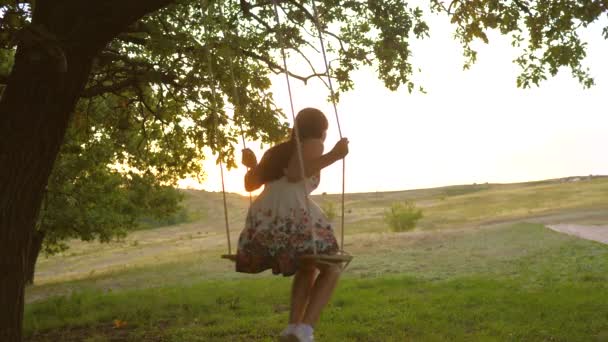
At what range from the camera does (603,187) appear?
185 ft

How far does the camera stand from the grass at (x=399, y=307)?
8883mm

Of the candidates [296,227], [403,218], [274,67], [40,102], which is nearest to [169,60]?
[274,67]

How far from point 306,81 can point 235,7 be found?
2323 mm

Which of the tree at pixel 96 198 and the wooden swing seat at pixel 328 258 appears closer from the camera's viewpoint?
the wooden swing seat at pixel 328 258

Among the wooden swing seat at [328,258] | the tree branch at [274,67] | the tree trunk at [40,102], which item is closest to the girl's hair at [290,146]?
the wooden swing seat at [328,258]

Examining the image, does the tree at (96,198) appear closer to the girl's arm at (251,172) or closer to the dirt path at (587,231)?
the girl's arm at (251,172)

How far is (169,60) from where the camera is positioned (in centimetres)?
1137

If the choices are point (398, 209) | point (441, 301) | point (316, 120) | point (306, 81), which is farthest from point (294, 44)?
point (398, 209)

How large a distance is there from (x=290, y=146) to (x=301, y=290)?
1.07 metres

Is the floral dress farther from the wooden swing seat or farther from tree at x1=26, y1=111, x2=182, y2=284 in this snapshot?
tree at x1=26, y1=111, x2=182, y2=284

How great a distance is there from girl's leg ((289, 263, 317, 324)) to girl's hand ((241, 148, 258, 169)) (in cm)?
106

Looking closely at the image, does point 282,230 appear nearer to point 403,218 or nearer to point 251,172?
point 251,172

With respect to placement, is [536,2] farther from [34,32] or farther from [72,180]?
→ [72,180]

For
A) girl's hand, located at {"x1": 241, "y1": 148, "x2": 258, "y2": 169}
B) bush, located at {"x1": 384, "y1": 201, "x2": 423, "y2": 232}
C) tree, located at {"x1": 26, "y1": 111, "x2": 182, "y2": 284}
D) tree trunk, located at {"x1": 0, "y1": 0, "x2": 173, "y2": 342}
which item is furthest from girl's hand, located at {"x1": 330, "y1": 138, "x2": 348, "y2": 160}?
bush, located at {"x1": 384, "y1": 201, "x2": 423, "y2": 232}
